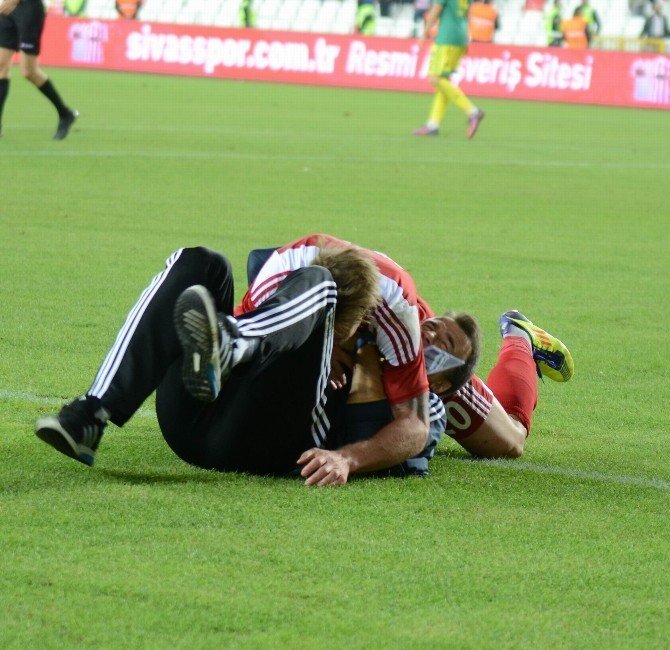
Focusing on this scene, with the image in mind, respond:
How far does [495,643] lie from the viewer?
316 cm

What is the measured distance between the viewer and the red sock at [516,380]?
17.4 ft

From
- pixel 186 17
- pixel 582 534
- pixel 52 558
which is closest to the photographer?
pixel 52 558

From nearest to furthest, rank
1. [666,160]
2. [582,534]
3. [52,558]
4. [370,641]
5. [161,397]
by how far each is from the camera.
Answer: [370,641] → [52,558] → [582,534] → [161,397] → [666,160]

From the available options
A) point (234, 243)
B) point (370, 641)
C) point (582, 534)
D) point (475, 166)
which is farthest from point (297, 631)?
point (475, 166)

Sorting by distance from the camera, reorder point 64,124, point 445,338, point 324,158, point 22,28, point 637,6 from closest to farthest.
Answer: point 445,338, point 22,28, point 324,158, point 64,124, point 637,6

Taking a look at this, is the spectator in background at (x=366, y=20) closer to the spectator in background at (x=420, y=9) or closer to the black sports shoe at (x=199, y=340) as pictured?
the spectator in background at (x=420, y=9)

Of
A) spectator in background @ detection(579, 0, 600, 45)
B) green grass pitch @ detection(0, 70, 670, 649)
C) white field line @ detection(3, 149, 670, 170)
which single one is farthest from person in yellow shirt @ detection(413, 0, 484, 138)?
spectator in background @ detection(579, 0, 600, 45)

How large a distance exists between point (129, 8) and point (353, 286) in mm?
34704

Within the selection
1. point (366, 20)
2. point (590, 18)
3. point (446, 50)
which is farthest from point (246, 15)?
point (446, 50)

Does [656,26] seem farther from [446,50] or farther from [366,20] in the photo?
[446,50]

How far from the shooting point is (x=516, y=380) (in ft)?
17.9

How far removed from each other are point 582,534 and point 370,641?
3.56ft

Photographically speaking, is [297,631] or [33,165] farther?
[33,165]

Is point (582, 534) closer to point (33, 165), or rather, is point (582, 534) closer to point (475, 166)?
point (33, 165)
